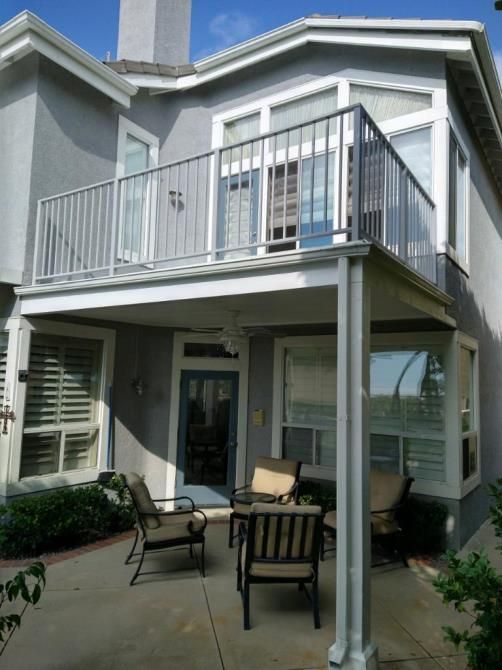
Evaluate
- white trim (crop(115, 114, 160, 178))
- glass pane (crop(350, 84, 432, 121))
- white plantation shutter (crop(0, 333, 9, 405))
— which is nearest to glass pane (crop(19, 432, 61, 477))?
white plantation shutter (crop(0, 333, 9, 405))

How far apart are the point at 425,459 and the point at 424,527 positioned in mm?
845

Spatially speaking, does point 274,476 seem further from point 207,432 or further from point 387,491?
point 207,432

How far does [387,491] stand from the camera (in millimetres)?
5938

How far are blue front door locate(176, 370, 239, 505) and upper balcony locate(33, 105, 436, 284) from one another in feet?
6.81

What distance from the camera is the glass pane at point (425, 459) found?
6215mm

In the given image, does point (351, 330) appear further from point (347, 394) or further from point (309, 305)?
point (309, 305)

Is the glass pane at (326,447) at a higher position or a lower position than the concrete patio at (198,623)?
higher

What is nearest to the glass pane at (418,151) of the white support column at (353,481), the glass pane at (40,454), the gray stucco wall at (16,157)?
the white support column at (353,481)

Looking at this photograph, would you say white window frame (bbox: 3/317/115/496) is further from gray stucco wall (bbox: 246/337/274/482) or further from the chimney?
the chimney

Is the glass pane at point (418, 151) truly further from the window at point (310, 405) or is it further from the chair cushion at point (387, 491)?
the chair cushion at point (387, 491)

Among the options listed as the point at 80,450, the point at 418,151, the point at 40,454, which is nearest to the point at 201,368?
the point at 80,450

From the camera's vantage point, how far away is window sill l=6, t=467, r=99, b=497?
5.98 m

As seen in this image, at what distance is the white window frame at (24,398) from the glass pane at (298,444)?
2.70m

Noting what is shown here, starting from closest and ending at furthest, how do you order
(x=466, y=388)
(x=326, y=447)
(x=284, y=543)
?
(x=284, y=543) < (x=466, y=388) < (x=326, y=447)
